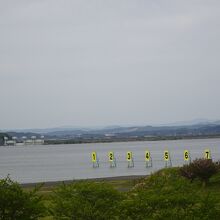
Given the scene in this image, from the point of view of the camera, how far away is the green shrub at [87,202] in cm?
1611

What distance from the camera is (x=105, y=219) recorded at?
16.0m

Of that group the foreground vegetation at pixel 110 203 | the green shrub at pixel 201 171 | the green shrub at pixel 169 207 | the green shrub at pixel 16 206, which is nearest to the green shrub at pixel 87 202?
the foreground vegetation at pixel 110 203

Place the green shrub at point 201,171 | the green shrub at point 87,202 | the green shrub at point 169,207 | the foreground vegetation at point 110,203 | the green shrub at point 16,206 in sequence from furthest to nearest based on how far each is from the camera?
the green shrub at point 201,171 < the green shrub at point 16,206 < the green shrub at point 87,202 < the foreground vegetation at point 110,203 < the green shrub at point 169,207

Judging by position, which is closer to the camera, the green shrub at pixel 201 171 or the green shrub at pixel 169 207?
the green shrub at pixel 169 207

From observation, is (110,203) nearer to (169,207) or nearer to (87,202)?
(87,202)

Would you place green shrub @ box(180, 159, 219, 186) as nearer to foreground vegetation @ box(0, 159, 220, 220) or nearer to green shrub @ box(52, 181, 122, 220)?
foreground vegetation @ box(0, 159, 220, 220)

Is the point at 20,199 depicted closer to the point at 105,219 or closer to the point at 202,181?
the point at 105,219

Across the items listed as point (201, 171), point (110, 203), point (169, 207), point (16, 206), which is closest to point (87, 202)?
point (110, 203)

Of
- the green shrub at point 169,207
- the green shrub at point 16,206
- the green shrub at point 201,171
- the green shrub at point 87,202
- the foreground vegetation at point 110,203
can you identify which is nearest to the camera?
the green shrub at point 169,207

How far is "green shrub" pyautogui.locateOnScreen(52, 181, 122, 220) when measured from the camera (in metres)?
16.1

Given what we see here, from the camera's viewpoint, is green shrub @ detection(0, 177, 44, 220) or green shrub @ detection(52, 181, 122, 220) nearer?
green shrub @ detection(52, 181, 122, 220)

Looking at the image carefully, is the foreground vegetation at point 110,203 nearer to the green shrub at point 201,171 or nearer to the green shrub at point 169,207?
the green shrub at point 169,207

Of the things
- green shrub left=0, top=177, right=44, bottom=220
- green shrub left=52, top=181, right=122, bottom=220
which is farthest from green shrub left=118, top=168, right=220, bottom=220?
green shrub left=0, top=177, right=44, bottom=220

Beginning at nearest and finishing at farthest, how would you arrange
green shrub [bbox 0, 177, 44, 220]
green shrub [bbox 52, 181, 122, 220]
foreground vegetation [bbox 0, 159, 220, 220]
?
foreground vegetation [bbox 0, 159, 220, 220]
green shrub [bbox 52, 181, 122, 220]
green shrub [bbox 0, 177, 44, 220]
